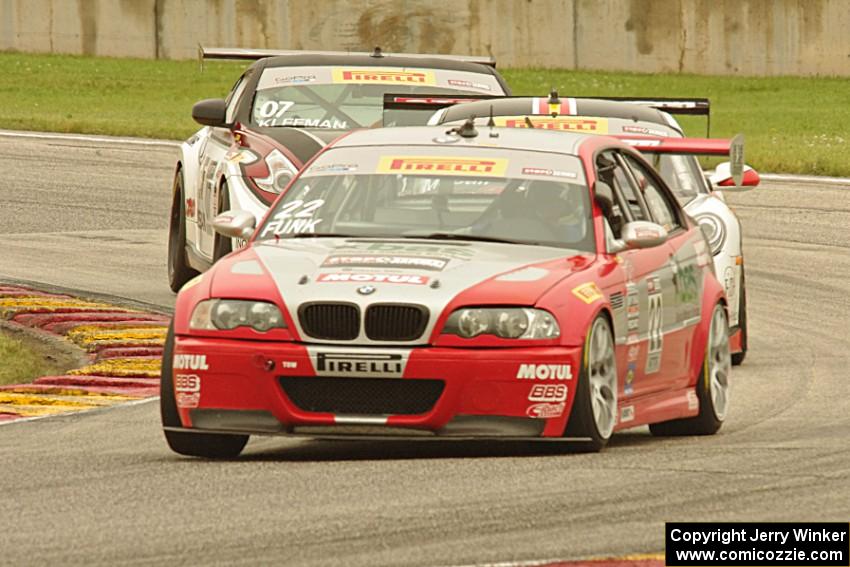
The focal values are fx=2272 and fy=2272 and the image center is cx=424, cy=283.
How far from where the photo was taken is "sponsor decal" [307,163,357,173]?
9.48 meters

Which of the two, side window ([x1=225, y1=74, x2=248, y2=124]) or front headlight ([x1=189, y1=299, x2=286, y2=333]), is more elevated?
side window ([x1=225, y1=74, x2=248, y2=124])

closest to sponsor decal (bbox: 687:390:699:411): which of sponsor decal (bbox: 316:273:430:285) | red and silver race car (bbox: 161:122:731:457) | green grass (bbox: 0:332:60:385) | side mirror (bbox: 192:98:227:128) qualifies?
red and silver race car (bbox: 161:122:731:457)

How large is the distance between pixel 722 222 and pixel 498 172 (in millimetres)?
3564

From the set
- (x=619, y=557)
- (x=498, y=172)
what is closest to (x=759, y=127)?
(x=498, y=172)

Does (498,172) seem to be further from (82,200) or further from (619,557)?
(82,200)

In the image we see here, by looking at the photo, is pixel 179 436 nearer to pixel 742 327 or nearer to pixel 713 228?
pixel 713 228

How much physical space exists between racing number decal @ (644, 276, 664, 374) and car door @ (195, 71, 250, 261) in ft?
16.4

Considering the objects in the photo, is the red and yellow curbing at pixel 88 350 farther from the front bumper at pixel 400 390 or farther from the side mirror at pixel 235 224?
the front bumper at pixel 400 390

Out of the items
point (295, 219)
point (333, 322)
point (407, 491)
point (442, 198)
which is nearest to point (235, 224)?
point (295, 219)

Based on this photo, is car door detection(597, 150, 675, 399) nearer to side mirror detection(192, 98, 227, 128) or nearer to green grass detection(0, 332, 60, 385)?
green grass detection(0, 332, 60, 385)

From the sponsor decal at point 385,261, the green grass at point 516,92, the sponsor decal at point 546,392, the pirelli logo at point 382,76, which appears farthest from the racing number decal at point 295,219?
the green grass at point 516,92

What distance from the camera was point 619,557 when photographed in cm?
635

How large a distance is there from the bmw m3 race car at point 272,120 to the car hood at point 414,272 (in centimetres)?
452

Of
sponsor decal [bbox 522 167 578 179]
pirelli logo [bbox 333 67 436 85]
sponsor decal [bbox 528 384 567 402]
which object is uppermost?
pirelli logo [bbox 333 67 436 85]
